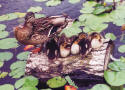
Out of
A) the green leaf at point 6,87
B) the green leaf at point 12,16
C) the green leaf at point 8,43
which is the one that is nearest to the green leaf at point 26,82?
the green leaf at point 6,87

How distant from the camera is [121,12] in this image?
3783 mm

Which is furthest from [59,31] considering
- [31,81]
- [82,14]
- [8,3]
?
[8,3]

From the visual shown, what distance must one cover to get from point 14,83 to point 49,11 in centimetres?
179

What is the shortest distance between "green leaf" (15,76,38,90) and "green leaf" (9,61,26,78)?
0.11m

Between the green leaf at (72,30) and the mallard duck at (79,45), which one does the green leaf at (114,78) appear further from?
the green leaf at (72,30)

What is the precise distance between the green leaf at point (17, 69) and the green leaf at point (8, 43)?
446 mm

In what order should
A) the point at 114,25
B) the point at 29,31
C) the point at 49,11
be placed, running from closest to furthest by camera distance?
the point at 29,31, the point at 114,25, the point at 49,11

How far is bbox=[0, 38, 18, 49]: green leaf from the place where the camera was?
3496 mm

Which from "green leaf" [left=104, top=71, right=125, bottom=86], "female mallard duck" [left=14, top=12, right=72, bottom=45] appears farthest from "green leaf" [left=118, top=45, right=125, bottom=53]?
"female mallard duck" [left=14, top=12, right=72, bottom=45]

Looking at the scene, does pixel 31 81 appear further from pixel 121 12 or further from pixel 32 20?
pixel 121 12

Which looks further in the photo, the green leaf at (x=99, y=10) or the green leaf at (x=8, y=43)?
the green leaf at (x=99, y=10)

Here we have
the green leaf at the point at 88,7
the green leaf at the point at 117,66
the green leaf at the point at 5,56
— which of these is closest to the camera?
the green leaf at the point at 117,66

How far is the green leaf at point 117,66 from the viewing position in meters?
2.68

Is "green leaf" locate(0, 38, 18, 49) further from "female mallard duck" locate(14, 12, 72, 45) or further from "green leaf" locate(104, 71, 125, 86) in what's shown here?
"green leaf" locate(104, 71, 125, 86)
